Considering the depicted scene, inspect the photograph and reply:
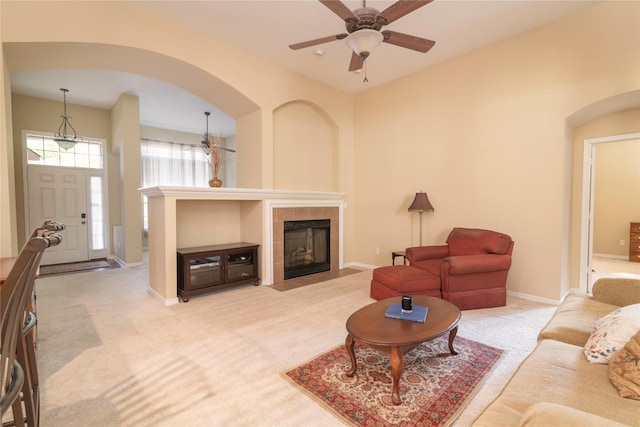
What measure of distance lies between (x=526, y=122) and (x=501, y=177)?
0.76m

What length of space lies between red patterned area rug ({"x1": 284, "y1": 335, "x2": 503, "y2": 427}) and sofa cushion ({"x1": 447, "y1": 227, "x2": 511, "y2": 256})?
1.53 metres

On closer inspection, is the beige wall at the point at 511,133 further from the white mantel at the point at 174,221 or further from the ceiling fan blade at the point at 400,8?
the ceiling fan blade at the point at 400,8

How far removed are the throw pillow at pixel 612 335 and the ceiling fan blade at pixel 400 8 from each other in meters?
2.40

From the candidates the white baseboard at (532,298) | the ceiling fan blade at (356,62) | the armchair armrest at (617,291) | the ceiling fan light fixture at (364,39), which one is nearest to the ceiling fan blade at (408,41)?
the ceiling fan light fixture at (364,39)

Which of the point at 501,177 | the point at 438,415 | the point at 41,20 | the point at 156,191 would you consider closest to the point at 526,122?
the point at 501,177

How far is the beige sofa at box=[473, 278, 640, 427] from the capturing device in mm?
1000

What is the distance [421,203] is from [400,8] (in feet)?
9.53

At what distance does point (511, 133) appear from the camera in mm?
4082

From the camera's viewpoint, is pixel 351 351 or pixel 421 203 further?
pixel 421 203

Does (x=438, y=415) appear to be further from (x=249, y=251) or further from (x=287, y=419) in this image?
(x=249, y=251)

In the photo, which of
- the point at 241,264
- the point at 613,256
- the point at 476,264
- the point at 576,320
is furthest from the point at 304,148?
the point at 613,256

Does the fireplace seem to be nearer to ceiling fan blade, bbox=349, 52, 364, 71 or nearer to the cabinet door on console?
the cabinet door on console

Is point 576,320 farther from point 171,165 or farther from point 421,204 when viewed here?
point 171,165

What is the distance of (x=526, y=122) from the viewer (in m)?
3.95
